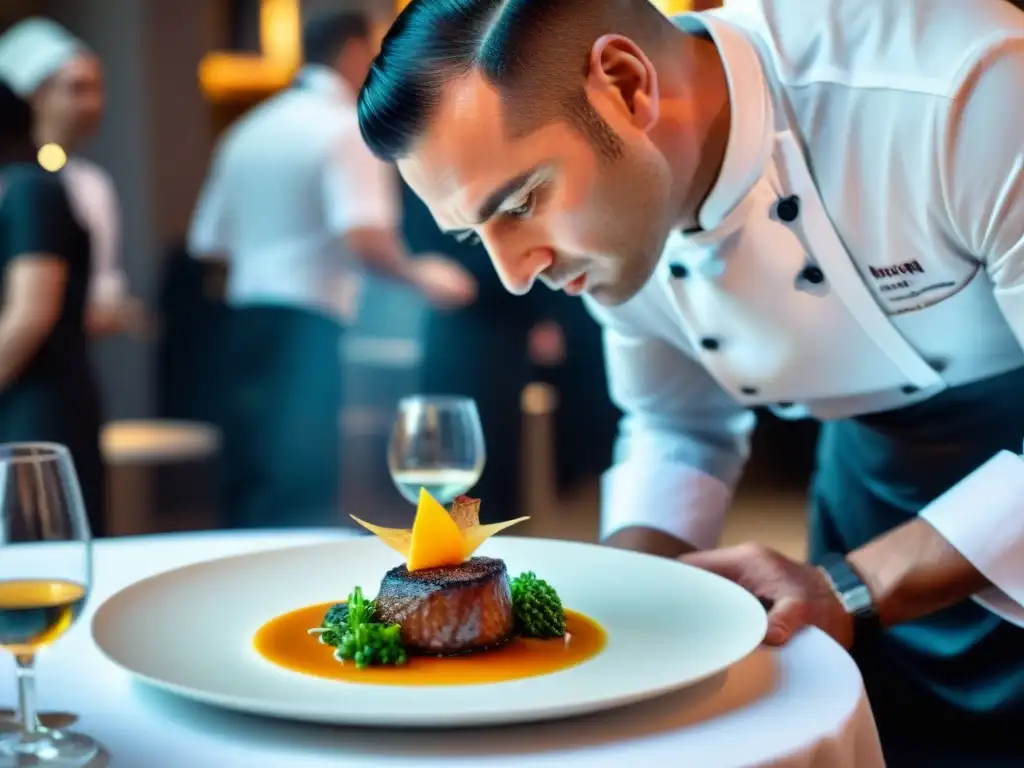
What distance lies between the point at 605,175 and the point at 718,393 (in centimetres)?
59

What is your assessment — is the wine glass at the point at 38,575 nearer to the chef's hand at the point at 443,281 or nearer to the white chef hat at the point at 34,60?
the white chef hat at the point at 34,60

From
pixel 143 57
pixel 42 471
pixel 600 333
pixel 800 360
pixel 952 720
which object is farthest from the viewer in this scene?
pixel 143 57

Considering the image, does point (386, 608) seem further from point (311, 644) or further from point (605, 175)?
point (605, 175)

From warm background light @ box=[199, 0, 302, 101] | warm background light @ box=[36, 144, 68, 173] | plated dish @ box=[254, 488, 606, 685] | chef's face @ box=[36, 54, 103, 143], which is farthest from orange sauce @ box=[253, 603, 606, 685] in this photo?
warm background light @ box=[199, 0, 302, 101]

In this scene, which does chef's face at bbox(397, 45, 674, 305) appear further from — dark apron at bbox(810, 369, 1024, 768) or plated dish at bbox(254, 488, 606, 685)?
dark apron at bbox(810, 369, 1024, 768)

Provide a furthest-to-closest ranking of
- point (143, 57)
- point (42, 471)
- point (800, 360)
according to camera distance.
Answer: point (143, 57), point (800, 360), point (42, 471)

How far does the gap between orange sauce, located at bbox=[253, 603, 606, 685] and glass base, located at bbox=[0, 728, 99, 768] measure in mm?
162

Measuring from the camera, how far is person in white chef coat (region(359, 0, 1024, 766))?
4.19 feet

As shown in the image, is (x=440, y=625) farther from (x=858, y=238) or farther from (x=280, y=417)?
(x=280, y=417)

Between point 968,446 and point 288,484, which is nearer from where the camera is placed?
point 968,446

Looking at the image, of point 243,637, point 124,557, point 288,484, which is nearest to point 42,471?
point 243,637


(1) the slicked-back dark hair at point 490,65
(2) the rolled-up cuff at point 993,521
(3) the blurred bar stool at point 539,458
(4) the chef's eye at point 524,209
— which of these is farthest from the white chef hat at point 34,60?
(2) the rolled-up cuff at point 993,521

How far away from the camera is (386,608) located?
1.03 meters

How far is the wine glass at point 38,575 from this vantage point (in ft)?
2.78
